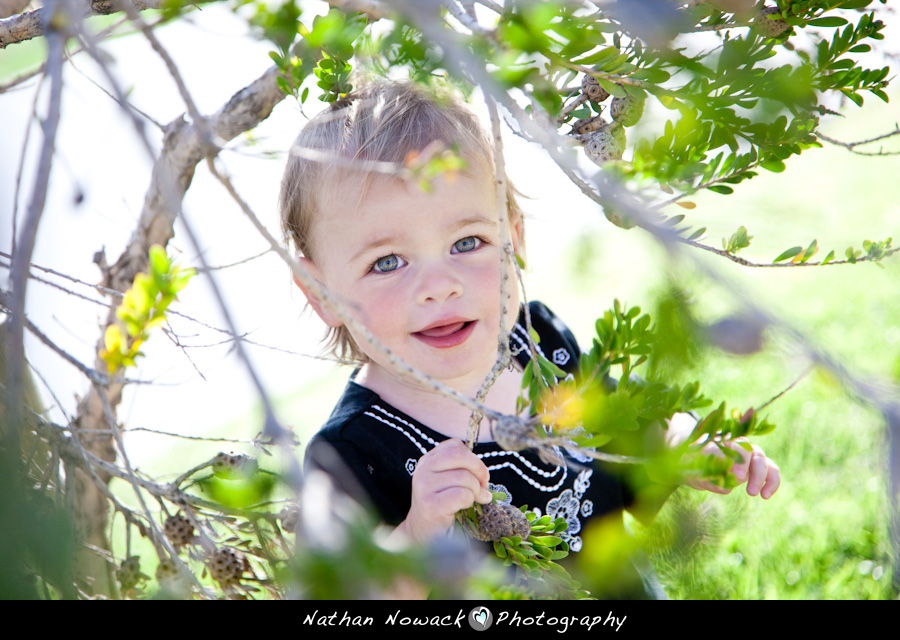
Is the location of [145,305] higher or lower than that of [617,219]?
higher

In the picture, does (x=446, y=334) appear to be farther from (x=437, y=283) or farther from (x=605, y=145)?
(x=605, y=145)

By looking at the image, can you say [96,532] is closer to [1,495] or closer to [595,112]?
[1,495]

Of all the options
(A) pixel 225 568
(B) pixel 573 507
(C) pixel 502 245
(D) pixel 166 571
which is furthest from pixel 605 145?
(D) pixel 166 571

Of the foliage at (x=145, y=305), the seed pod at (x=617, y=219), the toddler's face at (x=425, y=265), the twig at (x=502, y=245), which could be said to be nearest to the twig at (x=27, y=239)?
the foliage at (x=145, y=305)

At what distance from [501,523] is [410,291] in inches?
19.4

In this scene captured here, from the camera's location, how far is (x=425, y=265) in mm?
1348

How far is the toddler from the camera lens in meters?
1.33

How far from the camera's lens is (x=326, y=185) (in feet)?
4.76

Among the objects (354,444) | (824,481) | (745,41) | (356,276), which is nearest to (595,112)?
(745,41)

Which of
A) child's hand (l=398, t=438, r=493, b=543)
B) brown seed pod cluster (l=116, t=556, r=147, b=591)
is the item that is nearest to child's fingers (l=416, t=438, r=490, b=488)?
child's hand (l=398, t=438, r=493, b=543)

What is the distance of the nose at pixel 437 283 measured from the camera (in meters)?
1.33

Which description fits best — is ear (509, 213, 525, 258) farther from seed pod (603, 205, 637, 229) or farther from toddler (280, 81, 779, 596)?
seed pod (603, 205, 637, 229)
